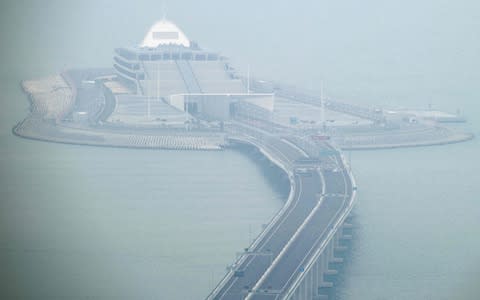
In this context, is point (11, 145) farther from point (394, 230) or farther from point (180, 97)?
point (394, 230)

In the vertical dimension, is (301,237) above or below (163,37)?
below

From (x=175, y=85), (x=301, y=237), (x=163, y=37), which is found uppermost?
(x=163, y=37)

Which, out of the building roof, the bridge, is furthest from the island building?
the bridge

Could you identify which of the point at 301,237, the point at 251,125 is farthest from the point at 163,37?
the point at 301,237

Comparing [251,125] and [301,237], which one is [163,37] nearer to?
[251,125]

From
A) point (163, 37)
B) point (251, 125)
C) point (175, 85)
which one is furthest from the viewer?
point (163, 37)

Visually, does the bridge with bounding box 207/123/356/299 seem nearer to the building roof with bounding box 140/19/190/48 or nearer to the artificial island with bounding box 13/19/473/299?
the artificial island with bounding box 13/19/473/299

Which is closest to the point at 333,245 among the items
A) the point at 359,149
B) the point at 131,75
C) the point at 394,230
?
the point at 394,230

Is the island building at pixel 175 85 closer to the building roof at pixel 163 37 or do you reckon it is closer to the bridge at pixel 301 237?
the building roof at pixel 163 37
